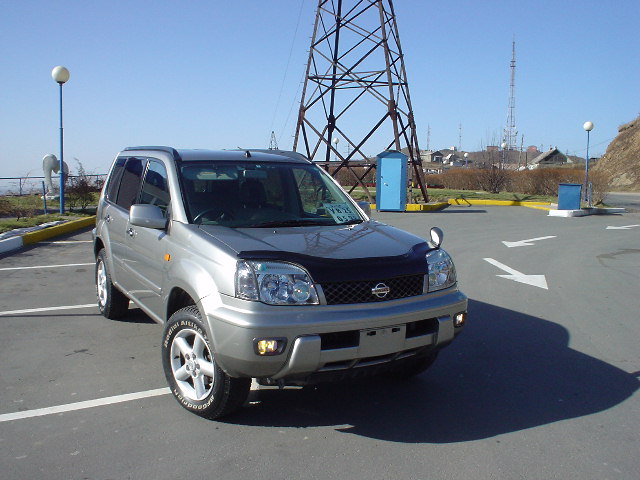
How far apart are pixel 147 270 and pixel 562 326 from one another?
4.34 metres

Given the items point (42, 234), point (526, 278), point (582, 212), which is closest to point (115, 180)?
point (526, 278)

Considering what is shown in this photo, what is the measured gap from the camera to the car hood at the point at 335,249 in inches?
144

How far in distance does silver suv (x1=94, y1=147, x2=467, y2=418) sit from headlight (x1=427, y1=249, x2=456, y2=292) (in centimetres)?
1

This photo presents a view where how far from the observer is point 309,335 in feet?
11.4

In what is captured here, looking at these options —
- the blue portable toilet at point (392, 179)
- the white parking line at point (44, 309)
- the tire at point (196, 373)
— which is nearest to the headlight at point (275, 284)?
the tire at point (196, 373)

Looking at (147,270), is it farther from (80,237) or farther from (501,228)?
(501,228)

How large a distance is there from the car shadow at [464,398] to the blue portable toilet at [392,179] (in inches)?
619

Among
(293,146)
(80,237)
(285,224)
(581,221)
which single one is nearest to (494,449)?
(285,224)

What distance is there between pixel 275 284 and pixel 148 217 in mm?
1384

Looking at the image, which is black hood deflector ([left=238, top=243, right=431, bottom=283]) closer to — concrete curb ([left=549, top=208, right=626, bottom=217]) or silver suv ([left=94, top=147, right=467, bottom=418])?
silver suv ([left=94, top=147, right=467, bottom=418])

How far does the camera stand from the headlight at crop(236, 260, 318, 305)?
354 cm

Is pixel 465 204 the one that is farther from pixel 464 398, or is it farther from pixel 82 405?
pixel 82 405

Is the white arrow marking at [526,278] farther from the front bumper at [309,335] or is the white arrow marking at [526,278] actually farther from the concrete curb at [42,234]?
the concrete curb at [42,234]

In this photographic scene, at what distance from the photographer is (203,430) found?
3.84m
